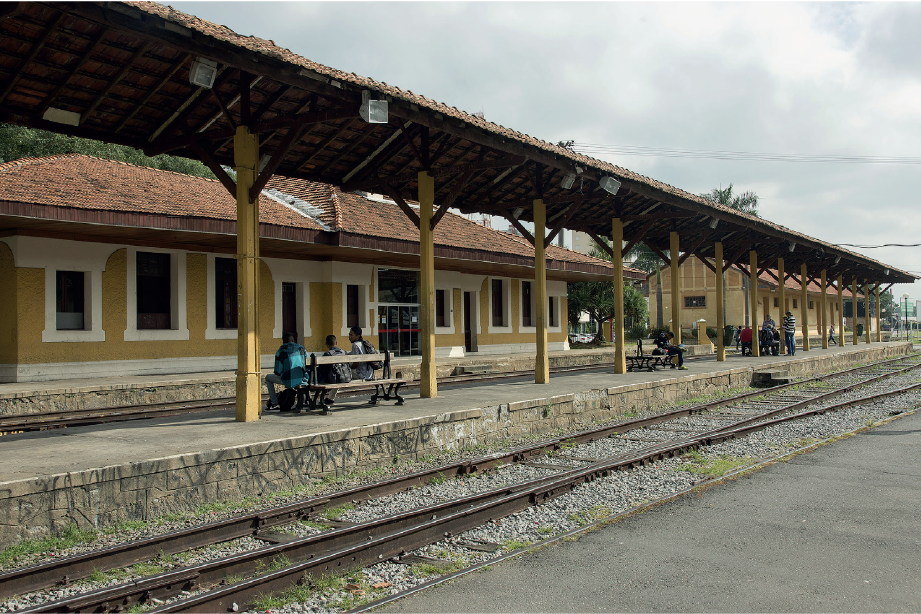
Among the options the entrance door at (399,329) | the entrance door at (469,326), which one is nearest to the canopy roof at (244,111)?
the entrance door at (399,329)

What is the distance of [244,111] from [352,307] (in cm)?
1217

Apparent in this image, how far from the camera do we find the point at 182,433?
24.8ft

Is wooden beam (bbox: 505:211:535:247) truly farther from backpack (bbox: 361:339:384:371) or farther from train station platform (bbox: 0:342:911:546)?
backpack (bbox: 361:339:384:371)

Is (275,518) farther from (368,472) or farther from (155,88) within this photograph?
(155,88)

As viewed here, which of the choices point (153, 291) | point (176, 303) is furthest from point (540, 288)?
point (153, 291)

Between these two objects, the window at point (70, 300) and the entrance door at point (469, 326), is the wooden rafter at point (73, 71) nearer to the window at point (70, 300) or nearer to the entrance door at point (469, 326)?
the window at point (70, 300)

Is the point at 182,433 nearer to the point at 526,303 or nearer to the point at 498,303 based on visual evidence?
the point at 498,303

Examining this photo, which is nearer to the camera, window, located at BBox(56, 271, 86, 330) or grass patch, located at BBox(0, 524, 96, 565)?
grass patch, located at BBox(0, 524, 96, 565)

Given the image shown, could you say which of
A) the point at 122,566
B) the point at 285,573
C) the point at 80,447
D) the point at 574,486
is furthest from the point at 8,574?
the point at 574,486

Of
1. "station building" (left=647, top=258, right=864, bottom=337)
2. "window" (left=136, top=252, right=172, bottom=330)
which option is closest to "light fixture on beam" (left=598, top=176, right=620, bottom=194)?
"window" (left=136, top=252, right=172, bottom=330)

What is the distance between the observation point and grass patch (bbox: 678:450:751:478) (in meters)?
7.36

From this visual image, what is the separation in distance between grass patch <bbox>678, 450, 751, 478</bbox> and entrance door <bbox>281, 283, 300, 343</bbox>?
12.7 m

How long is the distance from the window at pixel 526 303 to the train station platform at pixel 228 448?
45.8ft

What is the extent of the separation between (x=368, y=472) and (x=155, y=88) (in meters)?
4.94
